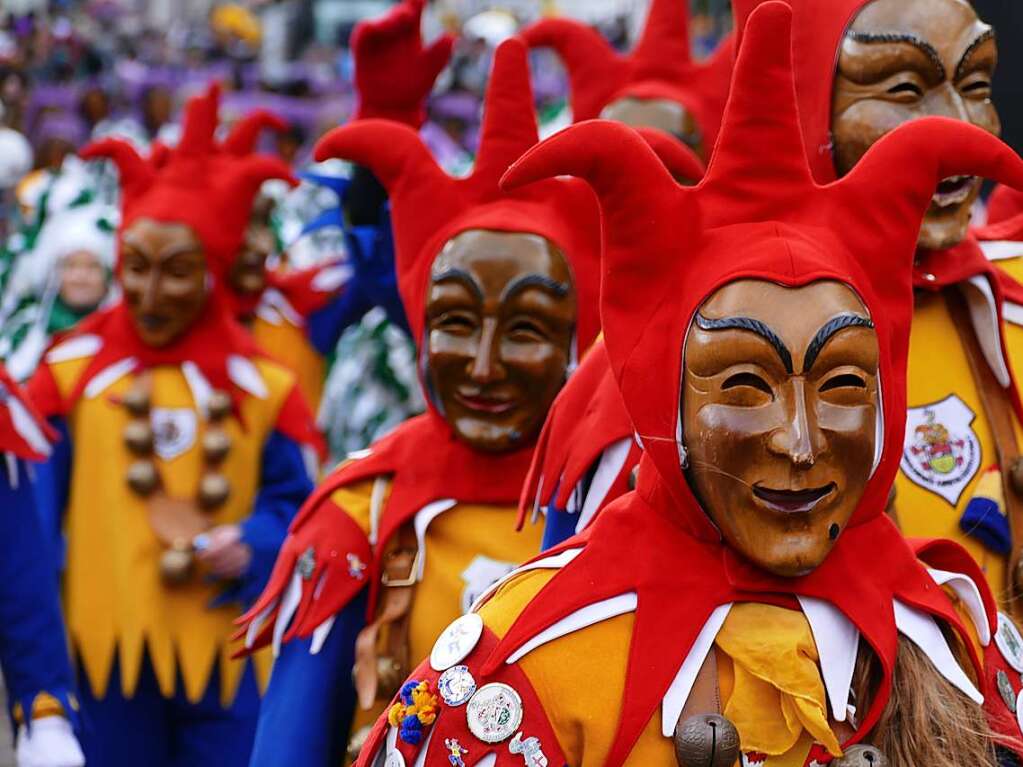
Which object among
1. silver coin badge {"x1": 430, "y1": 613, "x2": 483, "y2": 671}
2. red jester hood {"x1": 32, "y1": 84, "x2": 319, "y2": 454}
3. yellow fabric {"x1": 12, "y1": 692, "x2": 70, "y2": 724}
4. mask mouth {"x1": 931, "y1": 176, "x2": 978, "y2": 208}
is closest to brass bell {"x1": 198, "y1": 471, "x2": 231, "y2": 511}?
red jester hood {"x1": 32, "y1": 84, "x2": 319, "y2": 454}

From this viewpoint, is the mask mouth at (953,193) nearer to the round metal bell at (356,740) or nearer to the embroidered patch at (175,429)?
the round metal bell at (356,740)

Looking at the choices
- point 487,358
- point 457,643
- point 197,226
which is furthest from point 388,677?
point 197,226

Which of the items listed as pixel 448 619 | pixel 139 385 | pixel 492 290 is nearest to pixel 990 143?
pixel 492 290

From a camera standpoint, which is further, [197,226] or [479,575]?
[197,226]

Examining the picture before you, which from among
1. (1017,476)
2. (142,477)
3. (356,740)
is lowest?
(142,477)

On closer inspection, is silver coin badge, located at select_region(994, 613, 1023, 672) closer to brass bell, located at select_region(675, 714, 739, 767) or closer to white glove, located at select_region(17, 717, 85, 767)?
brass bell, located at select_region(675, 714, 739, 767)

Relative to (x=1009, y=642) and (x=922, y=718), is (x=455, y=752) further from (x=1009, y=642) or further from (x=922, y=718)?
(x=1009, y=642)

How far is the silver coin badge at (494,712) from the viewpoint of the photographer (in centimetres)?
273

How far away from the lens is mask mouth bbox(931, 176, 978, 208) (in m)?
3.60

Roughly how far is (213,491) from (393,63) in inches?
57.0

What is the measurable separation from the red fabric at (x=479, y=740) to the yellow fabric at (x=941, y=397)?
3.69ft

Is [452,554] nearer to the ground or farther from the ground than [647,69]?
nearer to the ground

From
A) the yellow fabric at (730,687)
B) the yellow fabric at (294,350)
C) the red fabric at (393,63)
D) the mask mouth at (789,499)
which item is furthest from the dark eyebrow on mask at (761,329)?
the yellow fabric at (294,350)

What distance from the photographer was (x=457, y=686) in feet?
9.14
